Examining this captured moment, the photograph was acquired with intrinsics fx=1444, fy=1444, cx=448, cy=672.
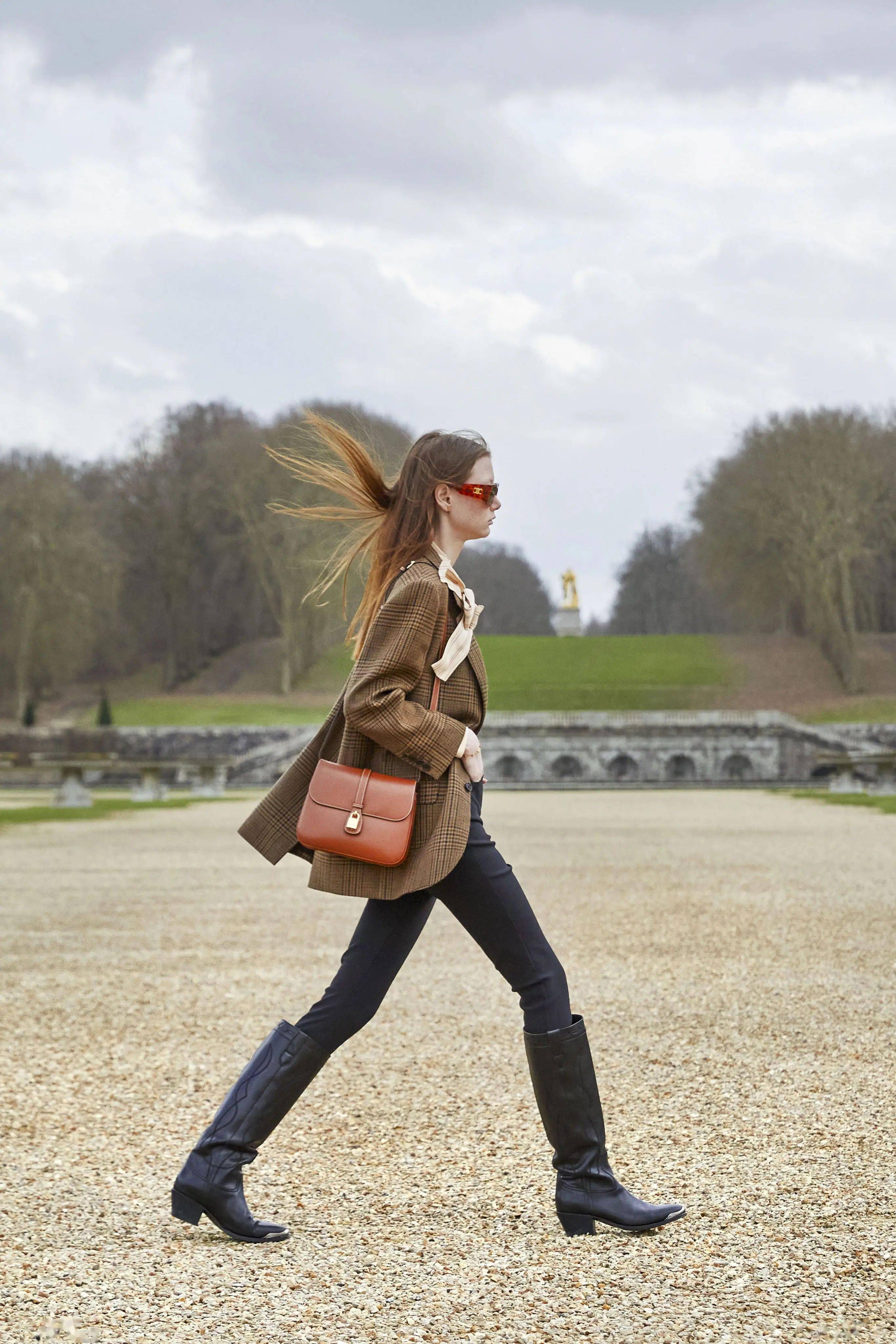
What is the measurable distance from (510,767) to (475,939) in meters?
37.0

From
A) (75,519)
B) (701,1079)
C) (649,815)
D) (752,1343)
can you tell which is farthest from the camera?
(75,519)

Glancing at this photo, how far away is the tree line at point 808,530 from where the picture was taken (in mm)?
44375

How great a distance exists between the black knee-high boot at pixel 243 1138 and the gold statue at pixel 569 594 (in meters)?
60.1

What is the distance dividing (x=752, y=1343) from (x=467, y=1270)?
2.08ft

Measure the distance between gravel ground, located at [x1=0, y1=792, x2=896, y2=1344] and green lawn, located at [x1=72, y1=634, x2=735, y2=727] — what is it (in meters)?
33.9

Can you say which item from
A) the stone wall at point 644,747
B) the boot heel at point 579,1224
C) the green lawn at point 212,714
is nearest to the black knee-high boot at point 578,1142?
the boot heel at point 579,1224

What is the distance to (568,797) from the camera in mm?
27406

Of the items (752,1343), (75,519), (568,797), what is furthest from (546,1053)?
(75,519)

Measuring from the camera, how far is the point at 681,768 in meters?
39.6

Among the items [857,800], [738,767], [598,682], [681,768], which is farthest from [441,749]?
[598,682]

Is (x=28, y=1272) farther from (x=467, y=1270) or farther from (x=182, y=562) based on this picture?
(x=182, y=562)

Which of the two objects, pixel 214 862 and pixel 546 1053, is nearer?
pixel 546 1053

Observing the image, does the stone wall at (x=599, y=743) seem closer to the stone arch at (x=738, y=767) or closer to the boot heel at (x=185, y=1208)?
the stone arch at (x=738, y=767)

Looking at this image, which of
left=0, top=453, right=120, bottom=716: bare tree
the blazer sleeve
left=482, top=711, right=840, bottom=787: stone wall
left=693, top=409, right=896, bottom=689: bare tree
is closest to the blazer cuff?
the blazer sleeve
